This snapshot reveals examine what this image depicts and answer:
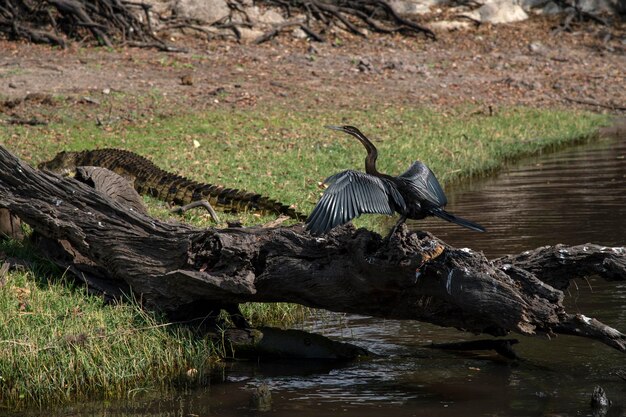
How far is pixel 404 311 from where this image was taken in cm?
667

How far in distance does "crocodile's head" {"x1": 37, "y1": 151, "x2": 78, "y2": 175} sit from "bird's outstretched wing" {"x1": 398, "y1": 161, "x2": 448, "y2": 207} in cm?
679

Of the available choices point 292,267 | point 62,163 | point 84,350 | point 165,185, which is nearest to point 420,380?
point 292,267

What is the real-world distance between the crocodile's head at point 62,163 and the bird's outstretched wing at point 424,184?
6787mm

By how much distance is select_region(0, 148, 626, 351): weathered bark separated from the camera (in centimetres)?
618

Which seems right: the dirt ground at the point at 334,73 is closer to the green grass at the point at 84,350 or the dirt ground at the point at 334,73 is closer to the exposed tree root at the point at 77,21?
the exposed tree root at the point at 77,21

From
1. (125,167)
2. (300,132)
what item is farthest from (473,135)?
(125,167)

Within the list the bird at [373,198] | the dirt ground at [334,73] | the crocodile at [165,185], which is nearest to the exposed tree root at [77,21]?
the dirt ground at [334,73]

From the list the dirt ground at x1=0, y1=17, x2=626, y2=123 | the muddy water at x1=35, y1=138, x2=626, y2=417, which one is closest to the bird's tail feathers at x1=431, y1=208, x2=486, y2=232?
the muddy water at x1=35, y1=138, x2=626, y2=417

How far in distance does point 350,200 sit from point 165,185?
6.01 m

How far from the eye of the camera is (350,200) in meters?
6.11

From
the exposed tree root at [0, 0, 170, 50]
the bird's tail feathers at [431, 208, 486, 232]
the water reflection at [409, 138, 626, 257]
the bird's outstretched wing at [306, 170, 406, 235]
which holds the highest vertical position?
the exposed tree root at [0, 0, 170, 50]

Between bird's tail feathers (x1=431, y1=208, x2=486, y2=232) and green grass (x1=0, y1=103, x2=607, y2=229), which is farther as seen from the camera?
green grass (x1=0, y1=103, x2=607, y2=229)

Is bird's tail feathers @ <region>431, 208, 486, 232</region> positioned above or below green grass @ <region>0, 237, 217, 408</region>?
above

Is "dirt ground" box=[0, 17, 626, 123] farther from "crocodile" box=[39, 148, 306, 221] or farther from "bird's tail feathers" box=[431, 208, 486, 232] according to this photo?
"bird's tail feathers" box=[431, 208, 486, 232]
